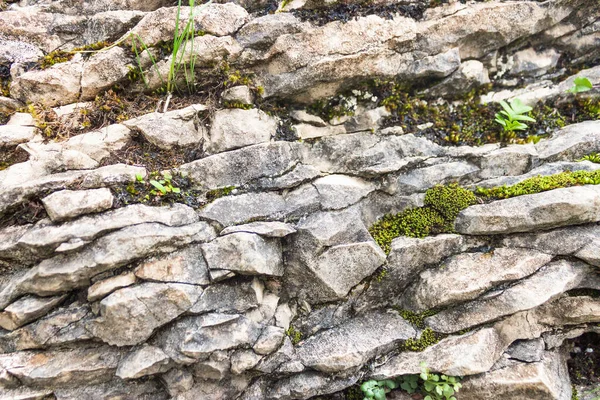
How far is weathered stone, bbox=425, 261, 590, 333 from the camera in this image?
4.18 metres

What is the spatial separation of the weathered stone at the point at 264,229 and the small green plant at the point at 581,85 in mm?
4935

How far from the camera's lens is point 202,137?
4938 millimetres

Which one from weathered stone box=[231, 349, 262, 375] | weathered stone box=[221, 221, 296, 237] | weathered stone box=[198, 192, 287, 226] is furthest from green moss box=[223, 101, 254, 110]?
weathered stone box=[231, 349, 262, 375]

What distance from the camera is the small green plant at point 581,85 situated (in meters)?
5.34

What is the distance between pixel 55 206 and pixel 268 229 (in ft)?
7.76

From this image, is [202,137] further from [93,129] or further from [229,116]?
[93,129]

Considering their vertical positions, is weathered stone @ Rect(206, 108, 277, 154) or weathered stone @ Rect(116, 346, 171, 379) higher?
weathered stone @ Rect(206, 108, 277, 154)

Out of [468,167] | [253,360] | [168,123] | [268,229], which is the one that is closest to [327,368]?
[253,360]

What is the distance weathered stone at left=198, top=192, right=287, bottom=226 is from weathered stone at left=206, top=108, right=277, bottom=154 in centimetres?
82

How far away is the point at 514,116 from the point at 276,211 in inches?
152

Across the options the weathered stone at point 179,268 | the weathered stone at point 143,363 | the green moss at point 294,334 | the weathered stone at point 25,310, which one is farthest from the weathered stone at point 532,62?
the weathered stone at point 25,310

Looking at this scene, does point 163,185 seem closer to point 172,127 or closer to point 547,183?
point 172,127

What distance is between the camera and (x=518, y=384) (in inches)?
162

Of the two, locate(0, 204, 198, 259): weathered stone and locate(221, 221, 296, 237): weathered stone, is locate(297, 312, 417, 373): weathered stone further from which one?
locate(0, 204, 198, 259): weathered stone
